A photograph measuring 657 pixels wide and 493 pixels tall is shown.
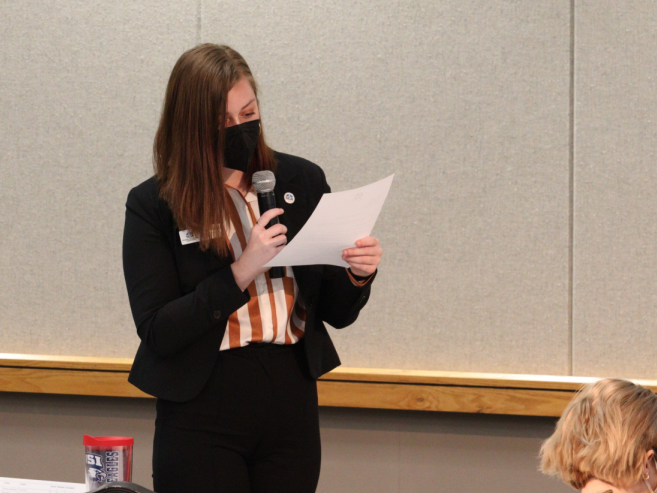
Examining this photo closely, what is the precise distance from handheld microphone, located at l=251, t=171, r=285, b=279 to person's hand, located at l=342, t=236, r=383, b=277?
153mm

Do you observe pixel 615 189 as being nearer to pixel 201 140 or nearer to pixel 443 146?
pixel 443 146

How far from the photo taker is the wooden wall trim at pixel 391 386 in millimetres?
2369

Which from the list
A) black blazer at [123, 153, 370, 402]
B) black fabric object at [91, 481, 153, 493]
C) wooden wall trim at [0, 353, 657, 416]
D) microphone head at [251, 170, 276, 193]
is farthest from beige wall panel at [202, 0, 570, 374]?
black fabric object at [91, 481, 153, 493]

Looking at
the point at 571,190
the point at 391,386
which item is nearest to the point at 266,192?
the point at 391,386

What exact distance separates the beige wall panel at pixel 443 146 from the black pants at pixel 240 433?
1.20 m

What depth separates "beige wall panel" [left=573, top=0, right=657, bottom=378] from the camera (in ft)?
7.93

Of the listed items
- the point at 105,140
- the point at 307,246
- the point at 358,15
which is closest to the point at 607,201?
the point at 358,15

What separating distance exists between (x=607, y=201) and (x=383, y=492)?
1.39m

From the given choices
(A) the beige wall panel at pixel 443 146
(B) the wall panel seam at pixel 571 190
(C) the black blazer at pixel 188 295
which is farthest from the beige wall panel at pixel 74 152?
(B) the wall panel seam at pixel 571 190

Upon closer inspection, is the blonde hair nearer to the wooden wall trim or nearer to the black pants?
the black pants

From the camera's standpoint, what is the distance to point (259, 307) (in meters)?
1.41

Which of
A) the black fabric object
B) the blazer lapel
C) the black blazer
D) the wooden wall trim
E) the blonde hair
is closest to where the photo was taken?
the black fabric object

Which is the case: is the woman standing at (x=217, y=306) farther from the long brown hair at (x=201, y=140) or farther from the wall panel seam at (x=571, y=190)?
the wall panel seam at (x=571, y=190)

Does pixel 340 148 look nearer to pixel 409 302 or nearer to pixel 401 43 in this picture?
pixel 401 43
